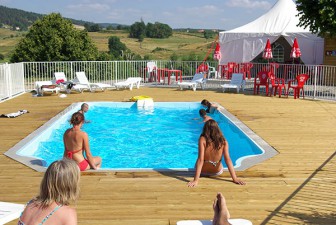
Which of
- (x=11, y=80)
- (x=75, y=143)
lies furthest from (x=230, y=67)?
(x=75, y=143)

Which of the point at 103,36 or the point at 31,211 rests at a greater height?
the point at 103,36

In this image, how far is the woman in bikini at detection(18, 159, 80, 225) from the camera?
104 inches

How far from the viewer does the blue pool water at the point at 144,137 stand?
9484 mm

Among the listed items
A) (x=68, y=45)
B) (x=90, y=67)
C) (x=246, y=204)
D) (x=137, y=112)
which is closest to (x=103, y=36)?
(x=68, y=45)

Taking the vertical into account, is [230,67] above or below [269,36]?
below

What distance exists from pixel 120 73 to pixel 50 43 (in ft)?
25.2

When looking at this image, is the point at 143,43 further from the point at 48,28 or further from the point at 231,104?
the point at 231,104

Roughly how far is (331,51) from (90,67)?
12.3 meters

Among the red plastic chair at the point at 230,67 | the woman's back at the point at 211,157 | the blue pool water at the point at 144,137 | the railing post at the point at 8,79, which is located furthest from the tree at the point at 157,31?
the woman's back at the point at 211,157

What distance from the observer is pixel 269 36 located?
21500 millimetres

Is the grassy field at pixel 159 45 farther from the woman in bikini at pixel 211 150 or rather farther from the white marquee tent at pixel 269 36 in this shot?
the woman in bikini at pixel 211 150

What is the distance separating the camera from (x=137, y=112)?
48.0 ft

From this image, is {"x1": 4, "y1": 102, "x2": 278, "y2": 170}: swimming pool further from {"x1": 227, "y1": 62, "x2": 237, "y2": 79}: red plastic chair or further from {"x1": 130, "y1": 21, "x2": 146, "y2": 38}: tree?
{"x1": 130, "y1": 21, "x2": 146, "y2": 38}: tree

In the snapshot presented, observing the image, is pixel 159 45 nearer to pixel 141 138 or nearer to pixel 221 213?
pixel 141 138
